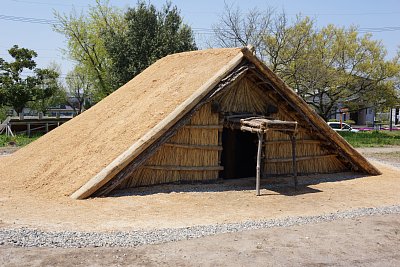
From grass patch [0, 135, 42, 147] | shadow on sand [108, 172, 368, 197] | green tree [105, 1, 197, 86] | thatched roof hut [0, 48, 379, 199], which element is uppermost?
green tree [105, 1, 197, 86]

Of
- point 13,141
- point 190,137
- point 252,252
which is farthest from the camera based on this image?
point 13,141

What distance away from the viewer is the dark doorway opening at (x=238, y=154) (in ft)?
40.5

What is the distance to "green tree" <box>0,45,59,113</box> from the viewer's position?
1107 inches

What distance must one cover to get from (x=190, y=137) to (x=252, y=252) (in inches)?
189

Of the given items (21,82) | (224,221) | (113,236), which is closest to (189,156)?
(224,221)

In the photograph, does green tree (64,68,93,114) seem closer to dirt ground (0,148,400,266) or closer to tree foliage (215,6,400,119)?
tree foliage (215,6,400,119)

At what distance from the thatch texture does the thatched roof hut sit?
35mm

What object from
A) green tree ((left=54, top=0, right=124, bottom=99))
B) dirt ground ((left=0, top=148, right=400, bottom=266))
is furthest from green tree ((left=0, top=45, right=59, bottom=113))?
dirt ground ((left=0, top=148, right=400, bottom=266))

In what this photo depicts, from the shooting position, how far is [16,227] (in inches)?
267

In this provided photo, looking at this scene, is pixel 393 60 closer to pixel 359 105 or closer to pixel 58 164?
pixel 359 105

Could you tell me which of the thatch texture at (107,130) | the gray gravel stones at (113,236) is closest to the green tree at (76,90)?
the thatch texture at (107,130)

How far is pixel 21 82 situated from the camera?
2934 centimetres

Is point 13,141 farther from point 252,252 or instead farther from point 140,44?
point 252,252

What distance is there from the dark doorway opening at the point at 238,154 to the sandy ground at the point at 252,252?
17.2 feet
